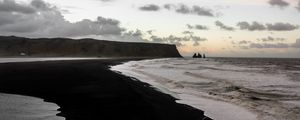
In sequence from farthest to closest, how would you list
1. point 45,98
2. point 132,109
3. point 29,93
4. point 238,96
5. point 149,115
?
point 238,96, point 29,93, point 45,98, point 132,109, point 149,115

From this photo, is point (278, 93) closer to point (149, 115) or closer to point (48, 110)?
point (149, 115)

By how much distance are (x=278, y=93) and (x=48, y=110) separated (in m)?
14.7

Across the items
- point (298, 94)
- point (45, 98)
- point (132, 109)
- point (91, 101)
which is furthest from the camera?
point (298, 94)

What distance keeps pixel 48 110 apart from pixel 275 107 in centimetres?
980

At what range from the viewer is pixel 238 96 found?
20750 mm

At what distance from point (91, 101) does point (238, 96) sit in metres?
8.62

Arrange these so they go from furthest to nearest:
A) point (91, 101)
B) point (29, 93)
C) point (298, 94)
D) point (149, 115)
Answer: point (298, 94) → point (29, 93) → point (91, 101) → point (149, 115)

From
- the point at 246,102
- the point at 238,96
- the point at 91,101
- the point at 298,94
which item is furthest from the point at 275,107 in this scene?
the point at 91,101

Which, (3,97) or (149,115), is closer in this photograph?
(149,115)

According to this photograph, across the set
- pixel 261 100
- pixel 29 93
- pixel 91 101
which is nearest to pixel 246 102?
pixel 261 100

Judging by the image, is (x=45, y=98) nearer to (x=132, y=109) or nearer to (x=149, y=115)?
(x=132, y=109)

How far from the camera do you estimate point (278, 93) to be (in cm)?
2297

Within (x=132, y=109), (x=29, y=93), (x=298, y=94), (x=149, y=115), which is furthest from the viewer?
(x=298, y=94)

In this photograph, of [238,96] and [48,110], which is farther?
[238,96]
